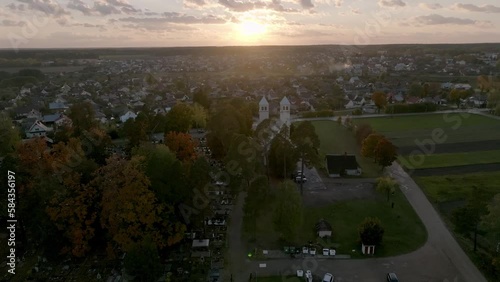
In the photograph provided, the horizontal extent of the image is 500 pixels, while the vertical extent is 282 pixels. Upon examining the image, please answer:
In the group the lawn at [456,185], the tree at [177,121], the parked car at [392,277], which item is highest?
the tree at [177,121]

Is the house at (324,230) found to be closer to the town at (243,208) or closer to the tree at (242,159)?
the town at (243,208)

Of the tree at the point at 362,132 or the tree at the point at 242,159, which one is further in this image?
the tree at the point at 362,132

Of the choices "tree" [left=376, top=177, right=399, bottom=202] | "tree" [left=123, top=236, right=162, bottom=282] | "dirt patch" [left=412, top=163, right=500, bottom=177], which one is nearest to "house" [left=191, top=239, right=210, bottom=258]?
"tree" [left=123, top=236, right=162, bottom=282]

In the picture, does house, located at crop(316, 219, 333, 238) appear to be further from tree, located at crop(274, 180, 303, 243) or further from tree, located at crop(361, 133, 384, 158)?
tree, located at crop(361, 133, 384, 158)

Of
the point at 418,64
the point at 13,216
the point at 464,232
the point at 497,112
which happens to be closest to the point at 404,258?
the point at 464,232

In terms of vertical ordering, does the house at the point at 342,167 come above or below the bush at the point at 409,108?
below

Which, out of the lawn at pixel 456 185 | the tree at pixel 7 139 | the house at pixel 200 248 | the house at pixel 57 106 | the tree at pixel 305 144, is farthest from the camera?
the house at pixel 57 106

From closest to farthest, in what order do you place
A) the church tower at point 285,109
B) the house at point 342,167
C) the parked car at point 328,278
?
the parked car at point 328,278, the house at point 342,167, the church tower at point 285,109

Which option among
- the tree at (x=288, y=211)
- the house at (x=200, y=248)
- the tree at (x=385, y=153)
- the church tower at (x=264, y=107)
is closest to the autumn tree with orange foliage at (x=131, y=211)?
the house at (x=200, y=248)
